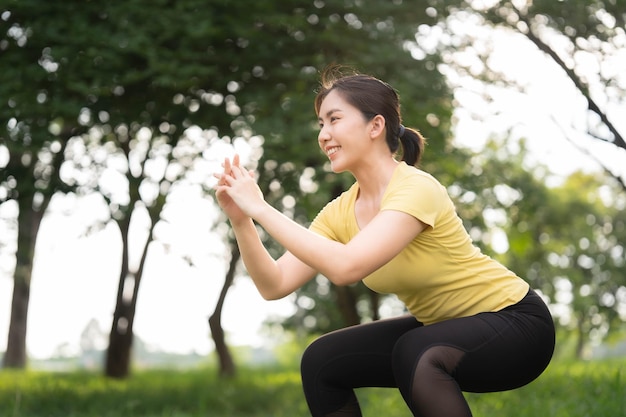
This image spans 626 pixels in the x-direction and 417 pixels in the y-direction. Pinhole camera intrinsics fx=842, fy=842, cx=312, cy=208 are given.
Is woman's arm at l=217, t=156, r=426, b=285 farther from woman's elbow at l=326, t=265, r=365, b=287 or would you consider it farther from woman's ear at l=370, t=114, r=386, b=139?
woman's ear at l=370, t=114, r=386, b=139

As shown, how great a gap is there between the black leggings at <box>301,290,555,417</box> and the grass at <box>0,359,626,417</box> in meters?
2.39

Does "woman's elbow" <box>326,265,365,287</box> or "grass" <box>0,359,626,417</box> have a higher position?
"woman's elbow" <box>326,265,365,287</box>

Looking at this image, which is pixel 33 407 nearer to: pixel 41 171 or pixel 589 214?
pixel 41 171

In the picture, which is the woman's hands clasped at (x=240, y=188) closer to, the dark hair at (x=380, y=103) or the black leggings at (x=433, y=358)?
the dark hair at (x=380, y=103)

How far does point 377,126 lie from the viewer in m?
3.05

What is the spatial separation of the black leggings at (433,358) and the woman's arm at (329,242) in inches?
14.2

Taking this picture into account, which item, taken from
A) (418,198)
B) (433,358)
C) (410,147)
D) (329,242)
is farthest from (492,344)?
(410,147)

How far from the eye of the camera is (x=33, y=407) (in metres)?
8.51

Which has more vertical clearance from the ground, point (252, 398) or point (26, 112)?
point (26, 112)

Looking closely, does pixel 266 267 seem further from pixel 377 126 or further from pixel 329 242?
pixel 377 126

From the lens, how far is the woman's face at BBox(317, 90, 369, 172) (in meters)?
3.00

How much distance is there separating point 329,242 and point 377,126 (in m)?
0.58

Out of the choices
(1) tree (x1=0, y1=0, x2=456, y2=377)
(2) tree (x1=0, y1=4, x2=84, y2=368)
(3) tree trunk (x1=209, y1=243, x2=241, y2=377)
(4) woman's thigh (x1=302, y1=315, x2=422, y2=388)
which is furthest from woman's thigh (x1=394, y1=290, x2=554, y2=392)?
(3) tree trunk (x1=209, y1=243, x2=241, y2=377)

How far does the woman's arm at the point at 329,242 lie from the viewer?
2.64 meters
